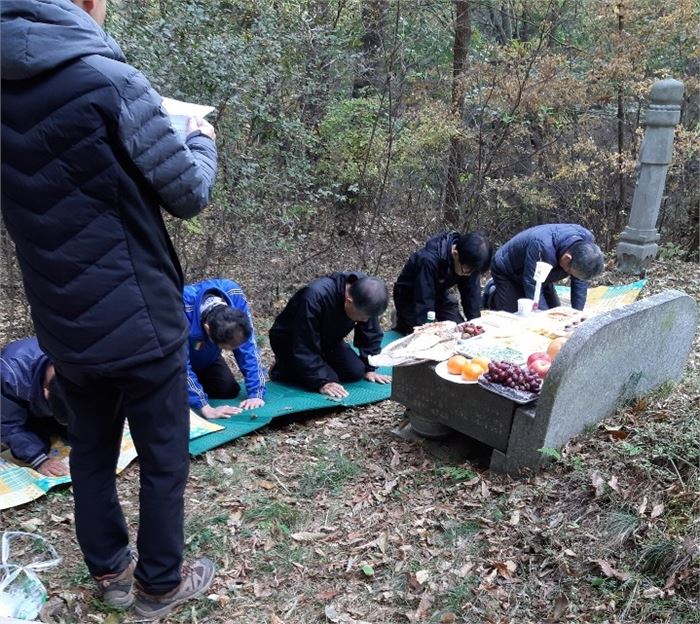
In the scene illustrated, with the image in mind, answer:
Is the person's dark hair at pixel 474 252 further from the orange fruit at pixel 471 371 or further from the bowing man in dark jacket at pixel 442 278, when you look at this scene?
the orange fruit at pixel 471 371

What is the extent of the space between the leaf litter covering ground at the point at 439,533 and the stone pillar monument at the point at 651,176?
461 centimetres

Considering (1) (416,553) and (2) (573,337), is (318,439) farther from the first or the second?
(2) (573,337)

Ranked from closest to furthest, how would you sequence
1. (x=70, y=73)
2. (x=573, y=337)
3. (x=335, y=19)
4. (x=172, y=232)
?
(x=70, y=73)
(x=573, y=337)
(x=172, y=232)
(x=335, y=19)

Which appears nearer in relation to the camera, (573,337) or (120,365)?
(120,365)

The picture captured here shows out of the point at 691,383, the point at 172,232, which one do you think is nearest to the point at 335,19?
the point at 172,232

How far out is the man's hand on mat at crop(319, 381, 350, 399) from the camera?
494cm

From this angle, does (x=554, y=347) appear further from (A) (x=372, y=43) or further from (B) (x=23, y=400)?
(A) (x=372, y=43)

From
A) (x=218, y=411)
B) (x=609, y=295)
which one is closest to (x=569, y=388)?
(x=218, y=411)

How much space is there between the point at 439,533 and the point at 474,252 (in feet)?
9.05

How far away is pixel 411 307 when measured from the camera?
6.28 metres

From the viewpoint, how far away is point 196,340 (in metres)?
4.50

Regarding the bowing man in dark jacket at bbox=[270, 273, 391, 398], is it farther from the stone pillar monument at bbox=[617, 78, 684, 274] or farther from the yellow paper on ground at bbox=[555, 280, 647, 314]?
the stone pillar monument at bbox=[617, 78, 684, 274]

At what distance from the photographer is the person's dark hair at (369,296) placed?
14.9 feet

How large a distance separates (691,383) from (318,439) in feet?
8.31
